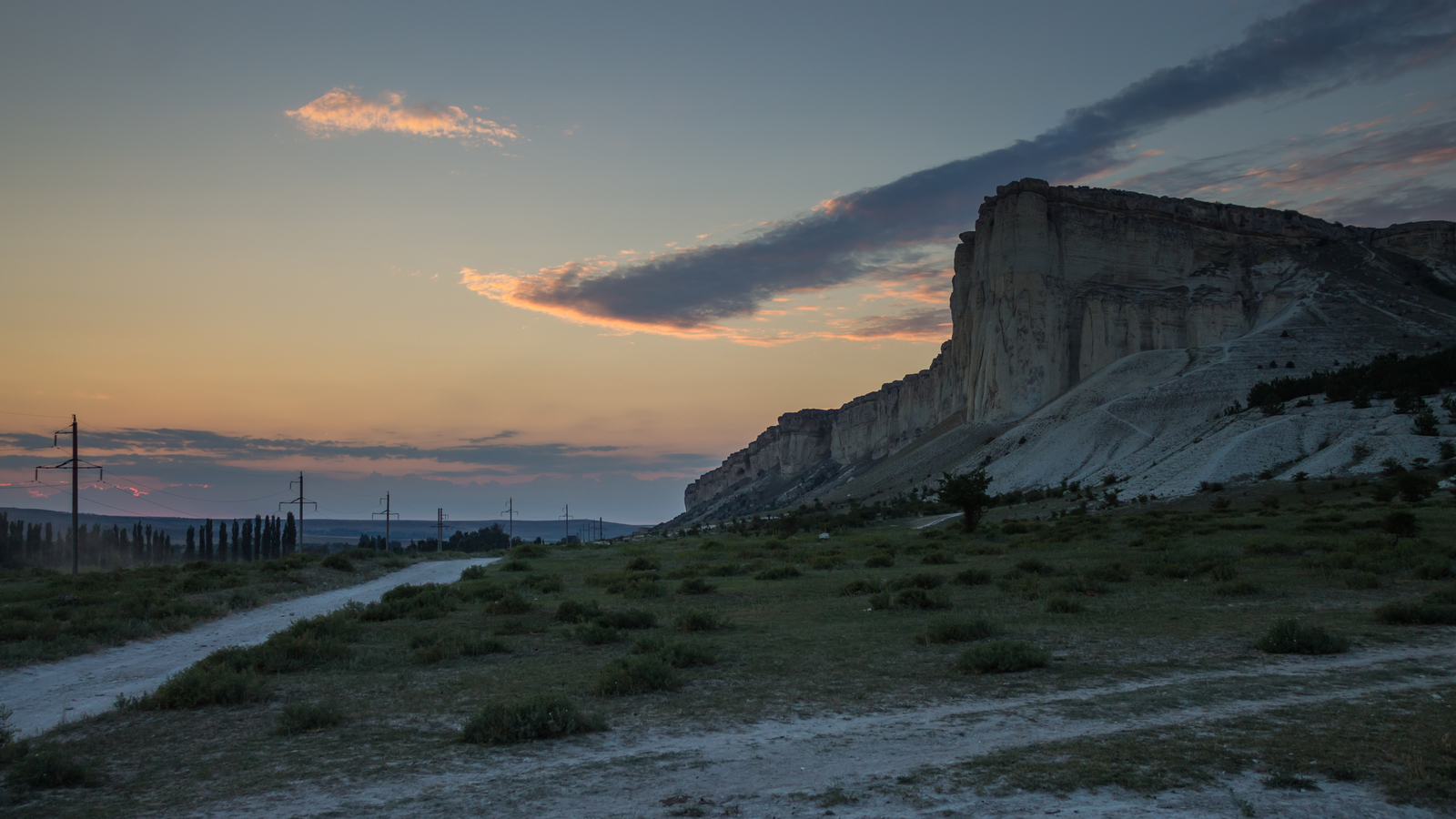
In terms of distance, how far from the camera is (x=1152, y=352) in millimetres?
81875

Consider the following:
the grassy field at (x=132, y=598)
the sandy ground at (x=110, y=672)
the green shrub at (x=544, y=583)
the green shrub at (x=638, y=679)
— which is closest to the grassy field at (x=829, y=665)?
the green shrub at (x=638, y=679)

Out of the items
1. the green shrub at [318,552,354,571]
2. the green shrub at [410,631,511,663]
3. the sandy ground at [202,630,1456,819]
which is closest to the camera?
the sandy ground at [202,630,1456,819]

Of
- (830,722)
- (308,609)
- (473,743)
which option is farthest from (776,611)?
(308,609)

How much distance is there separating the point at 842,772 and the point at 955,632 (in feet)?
20.7

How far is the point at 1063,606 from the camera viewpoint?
14672 mm

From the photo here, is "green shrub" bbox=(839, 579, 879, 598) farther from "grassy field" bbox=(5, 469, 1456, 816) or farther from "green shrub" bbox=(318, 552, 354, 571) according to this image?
"green shrub" bbox=(318, 552, 354, 571)

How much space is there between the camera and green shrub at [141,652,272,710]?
32.5 ft

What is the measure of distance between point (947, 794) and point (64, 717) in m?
10.5

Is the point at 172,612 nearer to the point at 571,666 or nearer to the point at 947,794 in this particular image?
the point at 571,666

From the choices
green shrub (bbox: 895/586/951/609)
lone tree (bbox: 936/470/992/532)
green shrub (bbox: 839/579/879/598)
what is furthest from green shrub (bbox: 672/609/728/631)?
lone tree (bbox: 936/470/992/532)

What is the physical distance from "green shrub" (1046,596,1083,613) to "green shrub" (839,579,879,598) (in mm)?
4764

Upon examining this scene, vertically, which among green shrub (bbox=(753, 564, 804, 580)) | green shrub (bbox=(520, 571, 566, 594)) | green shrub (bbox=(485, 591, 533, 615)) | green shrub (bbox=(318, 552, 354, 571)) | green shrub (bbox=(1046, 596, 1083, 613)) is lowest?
green shrub (bbox=(318, 552, 354, 571))

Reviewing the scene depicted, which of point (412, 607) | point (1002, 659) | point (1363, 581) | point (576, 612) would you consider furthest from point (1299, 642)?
point (412, 607)

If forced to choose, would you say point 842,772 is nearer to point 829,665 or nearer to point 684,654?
point 829,665
